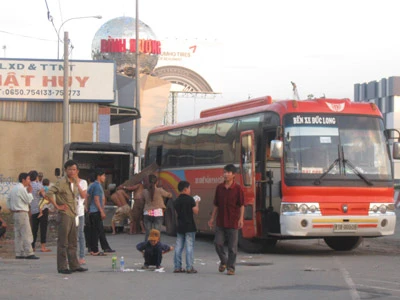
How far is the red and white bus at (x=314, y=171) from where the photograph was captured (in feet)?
56.0

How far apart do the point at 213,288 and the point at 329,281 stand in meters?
1.89

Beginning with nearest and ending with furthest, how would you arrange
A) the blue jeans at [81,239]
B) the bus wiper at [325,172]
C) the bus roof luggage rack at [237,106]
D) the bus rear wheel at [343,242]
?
1. the blue jeans at [81,239]
2. the bus wiper at [325,172]
3. the bus roof luggage rack at [237,106]
4. the bus rear wheel at [343,242]

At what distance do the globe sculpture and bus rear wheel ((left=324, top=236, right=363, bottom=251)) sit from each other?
1912 inches

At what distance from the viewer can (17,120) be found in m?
34.4

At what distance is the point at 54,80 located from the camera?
113 feet

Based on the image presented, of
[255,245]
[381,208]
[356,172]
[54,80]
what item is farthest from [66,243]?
[54,80]

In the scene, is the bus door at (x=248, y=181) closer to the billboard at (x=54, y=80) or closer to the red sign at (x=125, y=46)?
the billboard at (x=54, y=80)

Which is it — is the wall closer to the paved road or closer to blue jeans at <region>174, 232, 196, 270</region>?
the paved road

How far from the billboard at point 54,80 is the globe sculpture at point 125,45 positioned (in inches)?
1275

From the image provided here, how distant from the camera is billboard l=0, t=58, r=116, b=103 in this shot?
111 feet

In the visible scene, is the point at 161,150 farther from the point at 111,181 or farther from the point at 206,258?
the point at 206,258

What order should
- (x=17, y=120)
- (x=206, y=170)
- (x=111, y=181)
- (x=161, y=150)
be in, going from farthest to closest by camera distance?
1. (x=17, y=120)
2. (x=111, y=181)
3. (x=161, y=150)
4. (x=206, y=170)

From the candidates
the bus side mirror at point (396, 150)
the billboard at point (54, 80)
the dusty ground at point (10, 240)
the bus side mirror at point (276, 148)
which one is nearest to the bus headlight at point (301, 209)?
the bus side mirror at point (276, 148)

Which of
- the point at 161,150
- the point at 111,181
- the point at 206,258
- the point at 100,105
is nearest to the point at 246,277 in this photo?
the point at 206,258
